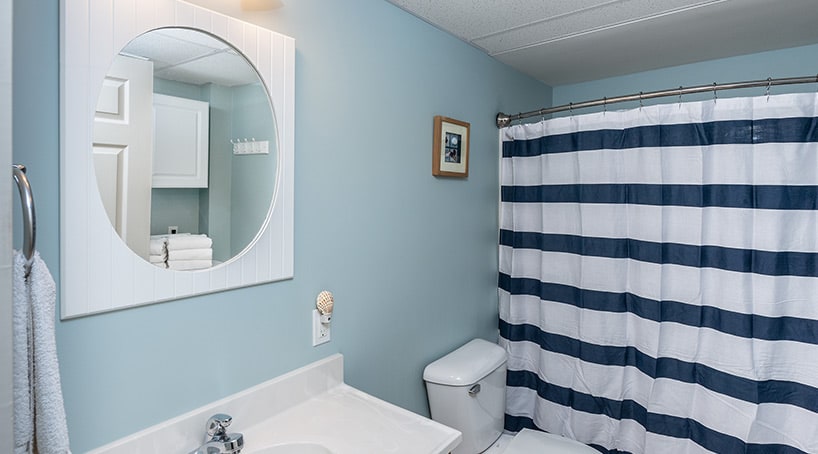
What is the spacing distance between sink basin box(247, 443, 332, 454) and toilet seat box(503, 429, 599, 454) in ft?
3.31

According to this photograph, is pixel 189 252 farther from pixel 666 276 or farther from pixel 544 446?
pixel 666 276

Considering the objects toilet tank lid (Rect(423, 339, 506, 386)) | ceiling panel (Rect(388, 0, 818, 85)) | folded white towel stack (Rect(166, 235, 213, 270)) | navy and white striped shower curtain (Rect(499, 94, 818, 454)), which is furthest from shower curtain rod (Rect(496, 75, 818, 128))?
folded white towel stack (Rect(166, 235, 213, 270))

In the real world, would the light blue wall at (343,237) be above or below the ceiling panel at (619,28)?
below

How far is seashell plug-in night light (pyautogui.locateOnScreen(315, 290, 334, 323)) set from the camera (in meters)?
1.45

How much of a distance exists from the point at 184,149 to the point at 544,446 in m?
1.78

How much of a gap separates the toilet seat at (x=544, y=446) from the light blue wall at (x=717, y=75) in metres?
1.95

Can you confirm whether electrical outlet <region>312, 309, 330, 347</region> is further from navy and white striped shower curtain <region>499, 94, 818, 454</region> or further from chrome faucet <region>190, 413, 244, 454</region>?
navy and white striped shower curtain <region>499, 94, 818, 454</region>

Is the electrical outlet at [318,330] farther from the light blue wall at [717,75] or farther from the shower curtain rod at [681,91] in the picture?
the light blue wall at [717,75]

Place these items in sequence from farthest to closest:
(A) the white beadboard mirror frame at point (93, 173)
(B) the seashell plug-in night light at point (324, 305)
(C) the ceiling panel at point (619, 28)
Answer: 1. (C) the ceiling panel at point (619, 28)
2. (B) the seashell plug-in night light at point (324, 305)
3. (A) the white beadboard mirror frame at point (93, 173)

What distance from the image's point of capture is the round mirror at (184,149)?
3.28 feet

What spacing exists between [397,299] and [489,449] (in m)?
0.89

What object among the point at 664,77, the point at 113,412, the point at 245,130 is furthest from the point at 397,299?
the point at 664,77

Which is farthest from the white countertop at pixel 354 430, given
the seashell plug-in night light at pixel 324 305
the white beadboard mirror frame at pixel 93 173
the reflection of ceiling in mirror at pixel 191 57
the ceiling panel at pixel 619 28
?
Result: the ceiling panel at pixel 619 28

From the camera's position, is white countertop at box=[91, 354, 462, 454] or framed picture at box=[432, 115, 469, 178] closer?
white countertop at box=[91, 354, 462, 454]
